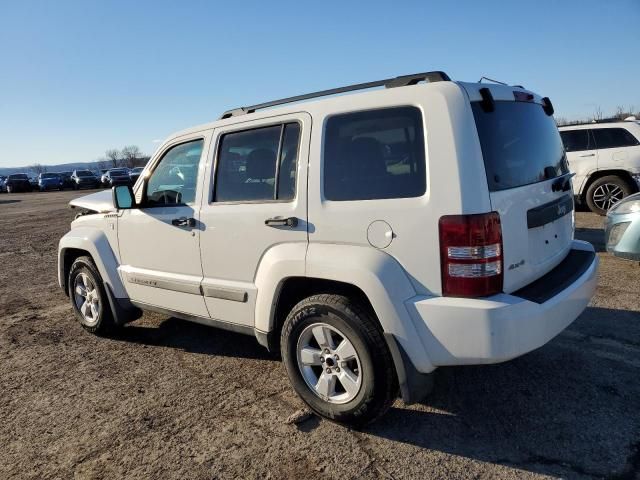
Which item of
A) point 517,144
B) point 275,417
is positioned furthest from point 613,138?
point 275,417

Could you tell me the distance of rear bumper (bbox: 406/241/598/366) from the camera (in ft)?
7.65

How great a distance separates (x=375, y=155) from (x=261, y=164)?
2.98ft

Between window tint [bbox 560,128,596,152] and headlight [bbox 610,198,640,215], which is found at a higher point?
window tint [bbox 560,128,596,152]

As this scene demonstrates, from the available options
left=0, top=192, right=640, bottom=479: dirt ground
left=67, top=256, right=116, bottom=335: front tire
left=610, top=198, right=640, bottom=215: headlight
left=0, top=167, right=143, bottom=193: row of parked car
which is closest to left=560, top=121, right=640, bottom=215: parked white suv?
left=610, top=198, right=640, bottom=215: headlight

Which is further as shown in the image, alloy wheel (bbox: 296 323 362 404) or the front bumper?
the front bumper

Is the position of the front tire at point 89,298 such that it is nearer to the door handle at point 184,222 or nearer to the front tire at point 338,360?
the door handle at point 184,222

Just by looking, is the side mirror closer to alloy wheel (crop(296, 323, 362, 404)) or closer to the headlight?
alloy wheel (crop(296, 323, 362, 404))

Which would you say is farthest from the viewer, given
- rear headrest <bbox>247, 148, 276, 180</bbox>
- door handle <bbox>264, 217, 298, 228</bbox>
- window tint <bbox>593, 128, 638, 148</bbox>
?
window tint <bbox>593, 128, 638, 148</bbox>

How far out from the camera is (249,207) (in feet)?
10.6

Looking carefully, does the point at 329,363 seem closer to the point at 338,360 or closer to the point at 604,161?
the point at 338,360

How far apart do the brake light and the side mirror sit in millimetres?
2691

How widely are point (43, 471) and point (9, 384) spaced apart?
1.42 m

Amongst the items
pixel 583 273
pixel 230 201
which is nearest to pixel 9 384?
pixel 230 201

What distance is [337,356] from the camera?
2850mm
